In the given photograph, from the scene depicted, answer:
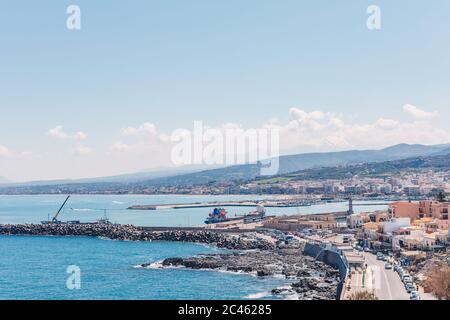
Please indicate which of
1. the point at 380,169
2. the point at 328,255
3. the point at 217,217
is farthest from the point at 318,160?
the point at 328,255

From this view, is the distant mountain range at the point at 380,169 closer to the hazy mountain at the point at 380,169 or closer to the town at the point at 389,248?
the hazy mountain at the point at 380,169

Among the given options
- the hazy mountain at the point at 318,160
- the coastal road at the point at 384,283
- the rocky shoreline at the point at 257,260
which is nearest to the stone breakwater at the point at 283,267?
the rocky shoreline at the point at 257,260

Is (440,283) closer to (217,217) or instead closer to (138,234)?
(138,234)

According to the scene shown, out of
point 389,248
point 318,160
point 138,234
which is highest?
point 318,160

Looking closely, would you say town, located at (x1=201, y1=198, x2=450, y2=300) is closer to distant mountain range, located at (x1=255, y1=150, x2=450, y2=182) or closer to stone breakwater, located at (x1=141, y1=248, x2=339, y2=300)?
stone breakwater, located at (x1=141, y1=248, x2=339, y2=300)
